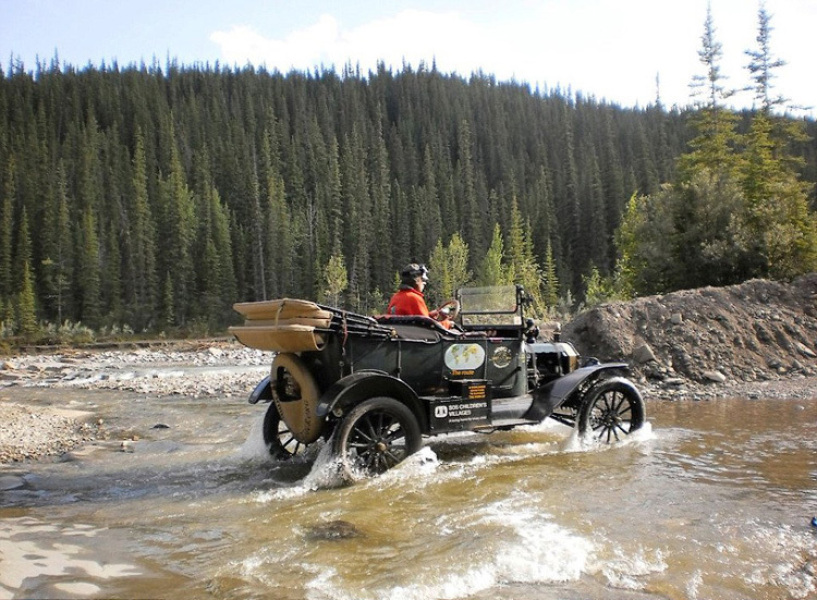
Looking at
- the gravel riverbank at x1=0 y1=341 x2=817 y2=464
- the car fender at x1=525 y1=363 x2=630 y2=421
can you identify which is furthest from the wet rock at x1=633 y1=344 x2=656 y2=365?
the car fender at x1=525 y1=363 x2=630 y2=421

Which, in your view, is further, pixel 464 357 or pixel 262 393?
pixel 262 393

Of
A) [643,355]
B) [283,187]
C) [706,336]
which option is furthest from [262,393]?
[283,187]

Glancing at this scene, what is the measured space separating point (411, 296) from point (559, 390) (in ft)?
6.94

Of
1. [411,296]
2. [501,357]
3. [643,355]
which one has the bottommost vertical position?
[643,355]

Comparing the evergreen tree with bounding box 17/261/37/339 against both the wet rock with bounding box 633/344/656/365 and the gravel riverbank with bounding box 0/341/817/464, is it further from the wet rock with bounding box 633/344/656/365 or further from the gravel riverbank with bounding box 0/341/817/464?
the wet rock with bounding box 633/344/656/365

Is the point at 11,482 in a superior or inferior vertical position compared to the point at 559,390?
inferior

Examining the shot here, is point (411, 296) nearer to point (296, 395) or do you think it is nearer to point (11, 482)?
point (296, 395)

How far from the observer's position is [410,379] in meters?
6.74

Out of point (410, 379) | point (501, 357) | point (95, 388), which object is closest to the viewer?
point (410, 379)

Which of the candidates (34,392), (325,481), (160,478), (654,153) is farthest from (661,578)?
(654,153)

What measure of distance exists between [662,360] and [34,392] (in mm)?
16734

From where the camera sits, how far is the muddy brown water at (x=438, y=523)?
3803 millimetres

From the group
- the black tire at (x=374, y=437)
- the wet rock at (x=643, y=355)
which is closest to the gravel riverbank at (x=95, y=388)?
the wet rock at (x=643, y=355)

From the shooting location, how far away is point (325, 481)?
590cm
